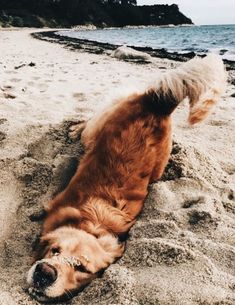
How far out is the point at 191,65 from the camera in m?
3.36

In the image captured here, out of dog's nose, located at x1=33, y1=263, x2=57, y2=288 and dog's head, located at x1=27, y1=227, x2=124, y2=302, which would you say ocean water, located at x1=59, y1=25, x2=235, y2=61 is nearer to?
dog's head, located at x1=27, y1=227, x2=124, y2=302

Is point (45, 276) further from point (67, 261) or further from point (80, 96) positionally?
point (80, 96)

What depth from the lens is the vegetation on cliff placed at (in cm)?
6290

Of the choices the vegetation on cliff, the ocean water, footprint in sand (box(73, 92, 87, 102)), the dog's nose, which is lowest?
the vegetation on cliff

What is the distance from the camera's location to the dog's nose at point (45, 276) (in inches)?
83.1

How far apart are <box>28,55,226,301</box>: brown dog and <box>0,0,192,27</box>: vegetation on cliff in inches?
1993

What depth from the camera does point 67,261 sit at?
7.23 feet

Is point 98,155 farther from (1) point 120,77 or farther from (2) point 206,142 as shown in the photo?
(1) point 120,77

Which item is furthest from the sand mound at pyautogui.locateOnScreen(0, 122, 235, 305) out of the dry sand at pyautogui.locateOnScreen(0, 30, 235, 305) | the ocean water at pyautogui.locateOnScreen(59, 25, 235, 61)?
the ocean water at pyautogui.locateOnScreen(59, 25, 235, 61)

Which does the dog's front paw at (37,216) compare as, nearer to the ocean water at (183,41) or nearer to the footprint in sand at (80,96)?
the footprint in sand at (80,96)

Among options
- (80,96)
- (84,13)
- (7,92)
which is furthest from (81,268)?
(84,13)

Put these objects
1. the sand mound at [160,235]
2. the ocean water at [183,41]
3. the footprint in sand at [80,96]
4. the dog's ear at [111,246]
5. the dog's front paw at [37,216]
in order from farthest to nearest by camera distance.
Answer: the ocean water at [183,41] < the footprint in sand at [80,96] < the dog's front paw at [37,216] < the dog's ear at [111,246] < the sand mound at [160,235]

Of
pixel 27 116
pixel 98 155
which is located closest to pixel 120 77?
pixel 27 116

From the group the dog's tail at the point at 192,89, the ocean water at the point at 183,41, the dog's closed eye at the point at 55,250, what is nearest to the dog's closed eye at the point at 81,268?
the dog's closed eye at the point at 55,250
